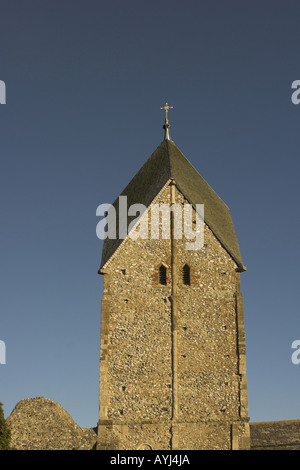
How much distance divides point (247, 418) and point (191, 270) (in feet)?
20.1

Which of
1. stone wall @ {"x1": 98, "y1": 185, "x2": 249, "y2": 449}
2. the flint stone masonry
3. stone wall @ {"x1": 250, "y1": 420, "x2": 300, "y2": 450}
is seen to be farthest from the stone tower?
stone wall @ {"x1": 250, "y1": 420, "x2": 300, "y2": 450}

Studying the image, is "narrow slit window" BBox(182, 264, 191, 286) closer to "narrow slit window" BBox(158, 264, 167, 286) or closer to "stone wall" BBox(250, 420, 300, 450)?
"narrow slit window" BBox(158, 264, 167, 286)

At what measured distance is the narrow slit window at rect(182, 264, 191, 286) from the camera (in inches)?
900

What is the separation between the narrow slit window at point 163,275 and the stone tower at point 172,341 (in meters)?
0.04

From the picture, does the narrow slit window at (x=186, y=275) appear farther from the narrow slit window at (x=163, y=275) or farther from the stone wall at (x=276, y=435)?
the stone wall at (x=276, y=435)

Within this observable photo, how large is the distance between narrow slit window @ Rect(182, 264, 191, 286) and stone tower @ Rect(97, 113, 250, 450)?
4 centimetres

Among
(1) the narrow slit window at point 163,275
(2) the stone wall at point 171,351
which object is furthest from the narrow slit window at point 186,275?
(1) the narrow slit window at point 163,275

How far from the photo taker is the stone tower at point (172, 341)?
808 inches

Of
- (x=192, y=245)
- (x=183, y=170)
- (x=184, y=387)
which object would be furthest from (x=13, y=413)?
(x=183, y=170)

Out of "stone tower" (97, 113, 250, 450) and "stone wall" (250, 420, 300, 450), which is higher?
"stone tower" (97, 113, 250, 450)

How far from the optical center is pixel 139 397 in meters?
20.9
